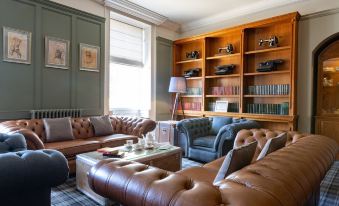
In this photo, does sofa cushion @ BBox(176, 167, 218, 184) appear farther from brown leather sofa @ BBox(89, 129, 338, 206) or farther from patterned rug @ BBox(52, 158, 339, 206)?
patterned rug @ BBox(52, 158, 339, 206)

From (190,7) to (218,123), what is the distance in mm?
2463

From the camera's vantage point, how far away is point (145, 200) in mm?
953

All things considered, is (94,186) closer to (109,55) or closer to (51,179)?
(51,179)

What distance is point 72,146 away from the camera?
311cm

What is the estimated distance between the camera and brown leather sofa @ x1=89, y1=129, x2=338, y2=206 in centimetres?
84


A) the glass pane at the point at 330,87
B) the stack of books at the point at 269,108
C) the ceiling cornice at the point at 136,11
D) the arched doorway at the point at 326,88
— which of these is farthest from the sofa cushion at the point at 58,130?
the glass pane at the point at 330,87

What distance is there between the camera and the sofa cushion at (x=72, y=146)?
301 cm

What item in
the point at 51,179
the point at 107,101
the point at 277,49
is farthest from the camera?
the point at 107,101

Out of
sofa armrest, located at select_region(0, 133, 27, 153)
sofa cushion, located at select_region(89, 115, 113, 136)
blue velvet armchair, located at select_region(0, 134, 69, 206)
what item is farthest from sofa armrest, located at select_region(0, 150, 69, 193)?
sofa cushion, located at select_region(89, 115, 113, 136)

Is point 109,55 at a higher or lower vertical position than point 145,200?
higher

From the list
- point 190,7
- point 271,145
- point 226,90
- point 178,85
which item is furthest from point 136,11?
point 271,145

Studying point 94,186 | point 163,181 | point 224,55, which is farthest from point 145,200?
point 224,55

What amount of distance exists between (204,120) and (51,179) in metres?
3.39

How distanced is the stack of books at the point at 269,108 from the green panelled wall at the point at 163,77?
6.79 ft
